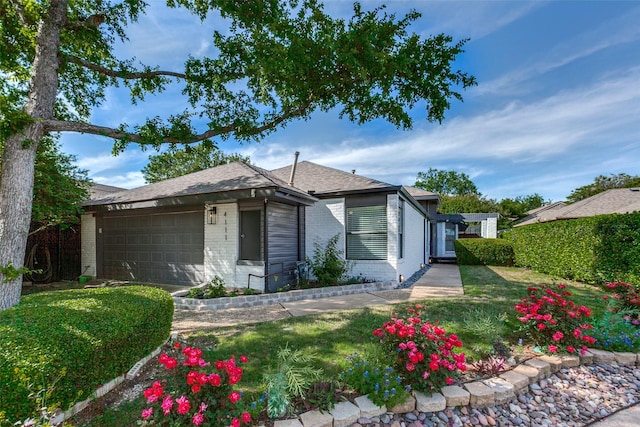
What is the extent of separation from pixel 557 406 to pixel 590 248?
8762mm

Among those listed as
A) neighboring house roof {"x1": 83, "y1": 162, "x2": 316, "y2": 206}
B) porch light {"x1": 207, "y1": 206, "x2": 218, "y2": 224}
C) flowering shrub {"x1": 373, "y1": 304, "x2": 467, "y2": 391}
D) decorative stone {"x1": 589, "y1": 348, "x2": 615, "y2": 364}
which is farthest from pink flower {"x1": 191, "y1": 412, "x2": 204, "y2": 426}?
porch light {"x1": 207, "y1": 206, "x2": 218, "y2": 224}

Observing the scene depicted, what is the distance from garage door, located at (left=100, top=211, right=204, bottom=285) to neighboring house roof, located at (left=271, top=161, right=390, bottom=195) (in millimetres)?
3975

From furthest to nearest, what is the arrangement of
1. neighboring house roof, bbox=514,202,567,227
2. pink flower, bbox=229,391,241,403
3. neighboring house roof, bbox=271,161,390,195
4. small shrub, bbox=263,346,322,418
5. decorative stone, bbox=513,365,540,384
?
neighboring house roof, bbox=514,202,567,227, neighboring house roof, bbox=271,161,390,195, decorative stone, bbox=513,365,540,384, small shrub, bbox=263,346,322,418, pink flower, bbox=229,391,241,403

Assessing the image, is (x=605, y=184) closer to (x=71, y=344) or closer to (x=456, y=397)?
(x=456, y=397)

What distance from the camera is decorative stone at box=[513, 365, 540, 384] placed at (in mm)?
2908

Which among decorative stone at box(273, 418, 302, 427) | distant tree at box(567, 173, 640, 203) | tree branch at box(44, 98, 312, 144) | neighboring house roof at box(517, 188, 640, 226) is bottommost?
decorative stone at box(273, 418, 302, 427)

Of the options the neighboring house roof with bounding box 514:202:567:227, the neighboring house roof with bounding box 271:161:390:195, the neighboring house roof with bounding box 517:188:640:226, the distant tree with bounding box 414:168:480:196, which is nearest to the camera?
the neighboring house roof with bounding box 271:161:390:195

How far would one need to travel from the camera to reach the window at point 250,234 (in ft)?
25.4

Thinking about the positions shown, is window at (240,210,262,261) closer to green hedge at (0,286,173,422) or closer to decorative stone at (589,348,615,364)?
green hedge at (0,286,173,422)

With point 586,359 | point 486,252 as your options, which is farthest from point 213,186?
point 486,252

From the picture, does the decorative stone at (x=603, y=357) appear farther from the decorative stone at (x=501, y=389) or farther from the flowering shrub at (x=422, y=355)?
the flowering shrub at (x=422, y=355)

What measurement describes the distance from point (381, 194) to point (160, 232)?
23.6ft

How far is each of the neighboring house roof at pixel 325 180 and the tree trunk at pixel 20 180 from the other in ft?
22.1

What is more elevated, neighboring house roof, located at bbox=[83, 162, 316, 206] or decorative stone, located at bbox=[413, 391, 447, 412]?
neighboring house roof, located at bbox=[83, 162, 316, 206]
